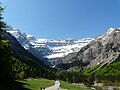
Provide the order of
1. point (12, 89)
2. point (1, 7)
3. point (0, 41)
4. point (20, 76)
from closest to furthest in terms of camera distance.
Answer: point (1, 7), point (0, 41), point (12, 89), point (20, 76)

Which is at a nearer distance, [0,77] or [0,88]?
[0,88]

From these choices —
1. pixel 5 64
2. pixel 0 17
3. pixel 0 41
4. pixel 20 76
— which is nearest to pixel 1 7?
pixel 0 17

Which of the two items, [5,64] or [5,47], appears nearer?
[5,47]

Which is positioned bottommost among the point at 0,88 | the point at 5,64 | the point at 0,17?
the point at 0,88

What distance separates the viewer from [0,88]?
48781 millimetres

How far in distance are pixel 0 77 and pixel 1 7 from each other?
24.2 metres

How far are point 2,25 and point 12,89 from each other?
21848mm

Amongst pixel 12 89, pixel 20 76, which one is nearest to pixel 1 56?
pixel 12 89

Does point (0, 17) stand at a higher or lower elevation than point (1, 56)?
higher

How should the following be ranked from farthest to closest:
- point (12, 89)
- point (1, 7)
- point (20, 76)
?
point (20, 76) < point (12, 89) < point (1, 7)

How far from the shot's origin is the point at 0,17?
38.6m

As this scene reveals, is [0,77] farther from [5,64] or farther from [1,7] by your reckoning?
[1,7]

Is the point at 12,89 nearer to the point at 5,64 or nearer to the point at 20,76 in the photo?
the point at 5,64

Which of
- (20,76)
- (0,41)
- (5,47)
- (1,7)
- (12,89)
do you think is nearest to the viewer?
(1,7)
